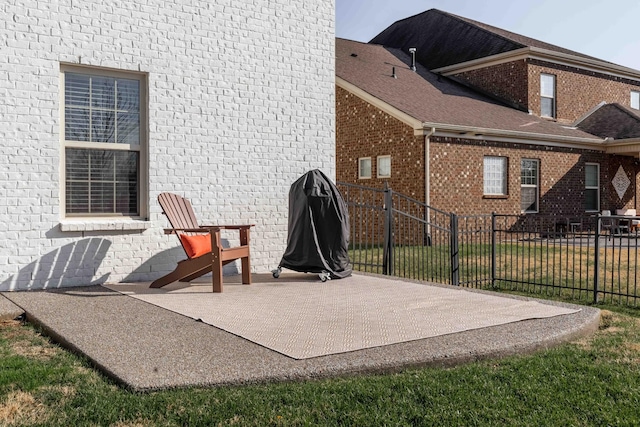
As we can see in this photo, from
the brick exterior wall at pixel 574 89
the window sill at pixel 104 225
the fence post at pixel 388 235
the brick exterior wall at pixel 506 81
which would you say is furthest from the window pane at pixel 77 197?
the brick exterior wall at pixel 574 89

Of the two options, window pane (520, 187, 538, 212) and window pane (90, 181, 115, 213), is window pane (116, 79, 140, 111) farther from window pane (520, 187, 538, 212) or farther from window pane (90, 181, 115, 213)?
window pane (520, 187, 538, 212)

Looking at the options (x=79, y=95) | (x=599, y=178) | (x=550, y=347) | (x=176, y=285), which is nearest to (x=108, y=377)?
(x=550, y=347)

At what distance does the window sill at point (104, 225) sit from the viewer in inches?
301

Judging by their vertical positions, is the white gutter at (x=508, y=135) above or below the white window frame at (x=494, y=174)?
above

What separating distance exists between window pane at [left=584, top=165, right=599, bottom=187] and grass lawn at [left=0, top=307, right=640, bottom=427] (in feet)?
60.9

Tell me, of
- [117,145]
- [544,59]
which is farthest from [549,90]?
[117,145]

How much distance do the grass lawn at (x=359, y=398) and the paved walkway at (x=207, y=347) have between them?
0.09 meters

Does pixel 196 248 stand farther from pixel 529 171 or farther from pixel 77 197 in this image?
pixel 529 171

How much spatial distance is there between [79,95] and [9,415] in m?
5.22

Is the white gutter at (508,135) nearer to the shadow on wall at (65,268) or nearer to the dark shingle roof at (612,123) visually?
the dark shingle roof at (612,123)

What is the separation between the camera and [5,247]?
737 centimetres

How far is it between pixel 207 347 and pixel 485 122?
15.3m

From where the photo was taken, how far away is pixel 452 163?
1756cm

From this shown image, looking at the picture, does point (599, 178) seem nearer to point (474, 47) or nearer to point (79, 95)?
point (474, 47)
